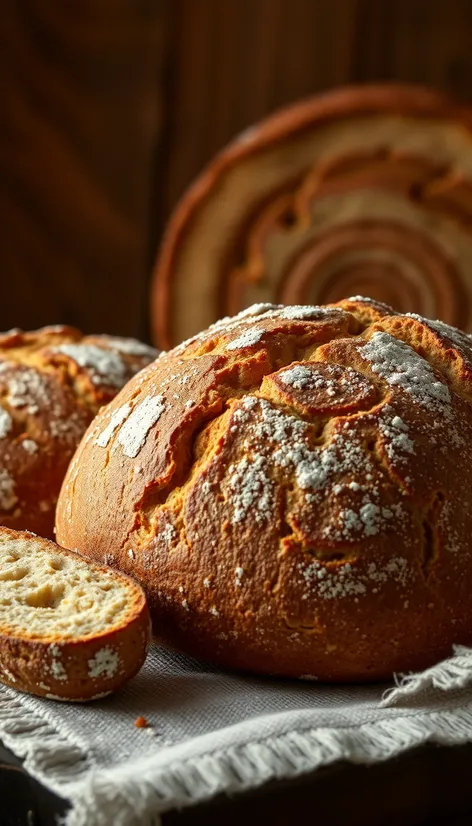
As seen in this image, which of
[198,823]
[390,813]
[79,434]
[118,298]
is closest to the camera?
[198,823]

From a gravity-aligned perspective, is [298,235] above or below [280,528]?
above

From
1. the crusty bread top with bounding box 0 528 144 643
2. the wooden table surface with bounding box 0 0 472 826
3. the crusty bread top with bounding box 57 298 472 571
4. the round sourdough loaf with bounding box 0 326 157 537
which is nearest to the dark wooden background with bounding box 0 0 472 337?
the wooden table surface with bounding box 0 0 472 826

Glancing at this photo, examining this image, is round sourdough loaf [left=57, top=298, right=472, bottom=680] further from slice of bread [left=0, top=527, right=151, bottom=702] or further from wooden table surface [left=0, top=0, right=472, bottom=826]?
wooden table surface [left=0, top=0, right=472, bottom=826]

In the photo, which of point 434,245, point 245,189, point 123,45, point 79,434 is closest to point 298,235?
point 245,189

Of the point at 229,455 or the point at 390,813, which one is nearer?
the point at 390,813

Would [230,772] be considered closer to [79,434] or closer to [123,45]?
[79,434]

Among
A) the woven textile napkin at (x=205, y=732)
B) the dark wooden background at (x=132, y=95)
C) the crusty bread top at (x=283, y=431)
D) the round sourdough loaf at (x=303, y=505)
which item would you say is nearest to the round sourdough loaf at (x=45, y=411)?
the crusty bread top at (x=283, y=431)

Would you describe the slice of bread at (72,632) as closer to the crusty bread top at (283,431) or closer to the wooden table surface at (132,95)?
the crusty bread top at (283,431)
